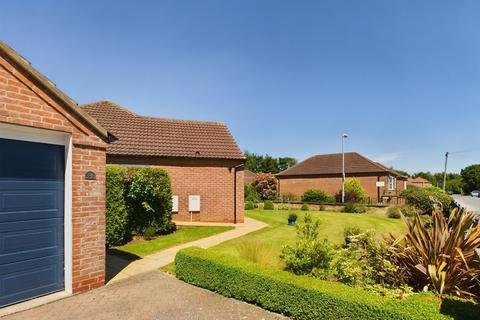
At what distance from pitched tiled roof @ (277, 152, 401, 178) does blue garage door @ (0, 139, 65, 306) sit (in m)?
34.8

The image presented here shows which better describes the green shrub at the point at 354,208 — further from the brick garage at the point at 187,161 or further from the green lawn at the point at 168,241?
the green lawn at the point at 168,241

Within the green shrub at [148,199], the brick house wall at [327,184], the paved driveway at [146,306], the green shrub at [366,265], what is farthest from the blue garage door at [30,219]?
the brick house wall at [327,184]

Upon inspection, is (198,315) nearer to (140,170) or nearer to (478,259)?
(478,259)

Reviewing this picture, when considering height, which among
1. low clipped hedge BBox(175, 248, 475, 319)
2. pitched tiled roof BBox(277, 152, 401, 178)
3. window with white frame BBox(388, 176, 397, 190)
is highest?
pitched tiled roof BBox(277, 152, 401, 178)

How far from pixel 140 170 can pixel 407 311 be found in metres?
10.0

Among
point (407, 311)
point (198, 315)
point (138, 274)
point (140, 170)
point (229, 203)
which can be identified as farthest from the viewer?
point (229, 203)

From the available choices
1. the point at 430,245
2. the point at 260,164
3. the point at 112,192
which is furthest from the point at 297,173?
the point at 260,164

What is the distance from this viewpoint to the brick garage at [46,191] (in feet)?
17.3

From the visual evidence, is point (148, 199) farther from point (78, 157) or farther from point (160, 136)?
point (160, 136)

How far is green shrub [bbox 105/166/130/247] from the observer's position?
1042 cm

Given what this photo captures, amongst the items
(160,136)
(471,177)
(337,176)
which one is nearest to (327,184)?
(337,176)

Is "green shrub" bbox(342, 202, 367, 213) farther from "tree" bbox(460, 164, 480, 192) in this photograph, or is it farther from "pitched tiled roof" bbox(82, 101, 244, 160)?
"tree" bbox(460, 164, 480, 192)

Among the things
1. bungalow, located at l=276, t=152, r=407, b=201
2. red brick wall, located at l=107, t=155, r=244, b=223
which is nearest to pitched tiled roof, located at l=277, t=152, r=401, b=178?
bungalow, located at l=276, t=152, r=407, b=201

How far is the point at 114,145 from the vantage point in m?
16.0
